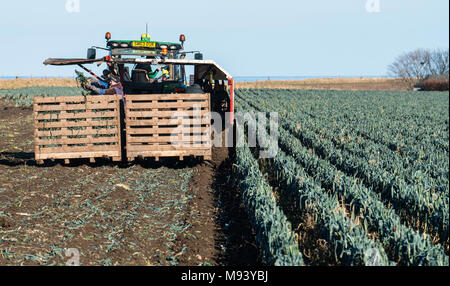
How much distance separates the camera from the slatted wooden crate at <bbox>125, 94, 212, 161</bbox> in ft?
30.5

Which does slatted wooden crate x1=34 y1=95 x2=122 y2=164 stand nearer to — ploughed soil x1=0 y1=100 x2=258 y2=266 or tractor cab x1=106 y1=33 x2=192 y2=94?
ploughed soil x1=0 y1=100 x2=258 y2=266

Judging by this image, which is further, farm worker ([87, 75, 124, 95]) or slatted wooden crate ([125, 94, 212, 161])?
farm worker ([87, 75, 124, 95])

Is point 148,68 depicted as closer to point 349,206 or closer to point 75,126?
point 75,126

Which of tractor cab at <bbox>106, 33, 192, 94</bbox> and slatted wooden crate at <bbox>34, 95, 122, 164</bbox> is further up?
tractor cab at <bbox>106, 33, 192, 94</bbox>

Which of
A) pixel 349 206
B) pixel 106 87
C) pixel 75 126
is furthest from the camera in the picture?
pixel 106 87

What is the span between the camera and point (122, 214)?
6.44 m

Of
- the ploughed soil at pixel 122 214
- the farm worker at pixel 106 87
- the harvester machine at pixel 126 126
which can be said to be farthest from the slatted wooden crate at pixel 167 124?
the farm worker at pixel 106 87

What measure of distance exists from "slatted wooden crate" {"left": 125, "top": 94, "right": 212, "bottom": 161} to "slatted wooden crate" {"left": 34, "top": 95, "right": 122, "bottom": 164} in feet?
1.05

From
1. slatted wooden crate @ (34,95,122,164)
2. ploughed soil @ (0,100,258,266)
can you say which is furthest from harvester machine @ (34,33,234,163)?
ploughed soil @ (0,100,258,266)

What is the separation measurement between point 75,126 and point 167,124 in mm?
1884

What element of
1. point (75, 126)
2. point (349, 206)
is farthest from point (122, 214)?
point (75, 126)

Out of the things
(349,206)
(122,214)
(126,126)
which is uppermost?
(126,126)

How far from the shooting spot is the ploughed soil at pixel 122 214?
5.12 m

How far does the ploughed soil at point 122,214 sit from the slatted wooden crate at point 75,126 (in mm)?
349
